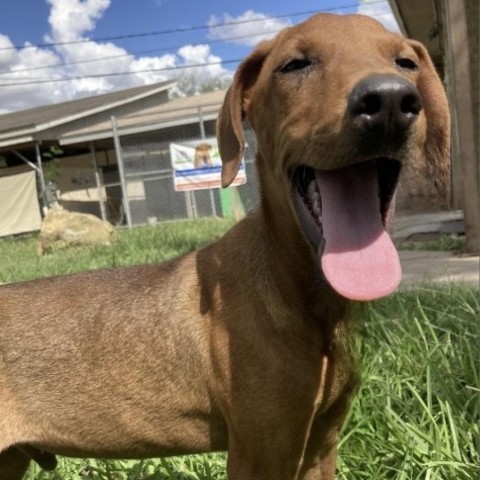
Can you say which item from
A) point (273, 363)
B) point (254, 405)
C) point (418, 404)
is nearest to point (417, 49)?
point (273, 363)

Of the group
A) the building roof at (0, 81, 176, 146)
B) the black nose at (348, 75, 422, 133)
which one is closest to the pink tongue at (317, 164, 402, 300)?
the black nose at (348, 75, 422, 133)

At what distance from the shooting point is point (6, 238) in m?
18.0

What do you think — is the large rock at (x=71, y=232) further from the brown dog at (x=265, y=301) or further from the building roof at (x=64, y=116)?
the brown dog at (x=265, y=301)

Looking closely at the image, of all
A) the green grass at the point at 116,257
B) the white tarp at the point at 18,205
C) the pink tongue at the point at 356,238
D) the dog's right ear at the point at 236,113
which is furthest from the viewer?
the white tarp at the point at 18,205

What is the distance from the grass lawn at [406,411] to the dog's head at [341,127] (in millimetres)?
508

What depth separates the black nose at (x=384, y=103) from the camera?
66.1 inches

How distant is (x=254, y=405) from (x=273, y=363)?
0.15 m

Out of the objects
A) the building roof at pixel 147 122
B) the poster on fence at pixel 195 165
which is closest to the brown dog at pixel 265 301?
the poster on fence at pixel 195 165

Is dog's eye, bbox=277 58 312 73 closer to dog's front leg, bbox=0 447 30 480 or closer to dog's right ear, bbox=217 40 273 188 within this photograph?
dog's right ear, bbox=217 40 273 188

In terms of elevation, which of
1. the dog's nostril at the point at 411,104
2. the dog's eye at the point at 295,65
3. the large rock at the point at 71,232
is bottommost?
the large rock at the point at 71,232

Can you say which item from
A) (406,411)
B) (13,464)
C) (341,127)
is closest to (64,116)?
(13,464)

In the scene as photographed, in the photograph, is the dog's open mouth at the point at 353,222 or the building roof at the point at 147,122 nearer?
the dog's open mouth at the point at 353,222

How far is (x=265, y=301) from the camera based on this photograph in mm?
2131

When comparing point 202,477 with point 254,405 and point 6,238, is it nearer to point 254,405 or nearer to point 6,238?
point 254,405
